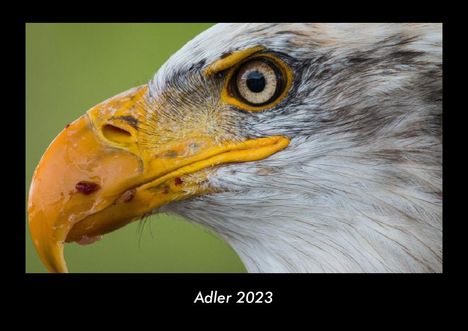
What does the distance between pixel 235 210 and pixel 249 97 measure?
1.39ft

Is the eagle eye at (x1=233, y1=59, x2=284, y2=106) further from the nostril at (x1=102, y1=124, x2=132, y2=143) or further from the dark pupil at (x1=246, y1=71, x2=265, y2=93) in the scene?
the nostril at (x1=102, y1=124, x2=132, y2=143)

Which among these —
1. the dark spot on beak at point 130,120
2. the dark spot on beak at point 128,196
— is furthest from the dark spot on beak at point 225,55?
the dark spot on beak at point 128,196

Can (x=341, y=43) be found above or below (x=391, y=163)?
above

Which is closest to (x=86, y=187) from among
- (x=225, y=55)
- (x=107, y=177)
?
(x=107, y=177)

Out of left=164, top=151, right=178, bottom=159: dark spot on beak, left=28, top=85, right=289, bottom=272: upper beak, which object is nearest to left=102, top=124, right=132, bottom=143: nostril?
left=28, top=85, right=289, bottom=272: upper beak

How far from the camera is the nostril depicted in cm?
283

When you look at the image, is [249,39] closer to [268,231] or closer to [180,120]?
[180,120]

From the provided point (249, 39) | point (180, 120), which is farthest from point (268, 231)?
point (249, 39)

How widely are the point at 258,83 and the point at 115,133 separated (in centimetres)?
55

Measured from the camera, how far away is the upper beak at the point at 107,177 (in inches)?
107

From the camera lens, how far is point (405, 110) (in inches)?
106

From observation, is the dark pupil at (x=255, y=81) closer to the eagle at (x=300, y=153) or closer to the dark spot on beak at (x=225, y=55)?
the eagle at (x=300, y=153)

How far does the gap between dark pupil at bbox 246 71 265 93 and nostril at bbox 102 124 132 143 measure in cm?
47

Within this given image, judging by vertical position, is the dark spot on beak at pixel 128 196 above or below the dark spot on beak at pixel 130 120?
below
